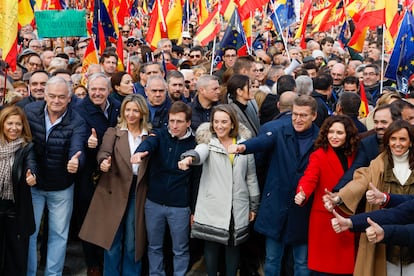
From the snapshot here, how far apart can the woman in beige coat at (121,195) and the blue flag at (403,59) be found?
4.03 metres

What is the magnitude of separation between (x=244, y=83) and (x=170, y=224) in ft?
5.66

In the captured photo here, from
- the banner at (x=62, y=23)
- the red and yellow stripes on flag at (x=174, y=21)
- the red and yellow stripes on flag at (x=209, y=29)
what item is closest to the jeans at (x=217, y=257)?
the banner at (x=62, y=23)

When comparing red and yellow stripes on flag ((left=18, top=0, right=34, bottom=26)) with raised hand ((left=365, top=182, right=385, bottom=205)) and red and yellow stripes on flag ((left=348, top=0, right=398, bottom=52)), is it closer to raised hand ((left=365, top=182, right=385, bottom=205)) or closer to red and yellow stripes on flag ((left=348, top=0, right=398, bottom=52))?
red and yellow stripes on flag ((left=348, top=0, right=398, bottom=52))

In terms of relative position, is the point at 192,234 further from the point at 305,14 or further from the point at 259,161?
the point at 305,14

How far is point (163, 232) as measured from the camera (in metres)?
5.61

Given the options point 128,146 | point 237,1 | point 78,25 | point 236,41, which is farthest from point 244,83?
point 237,1

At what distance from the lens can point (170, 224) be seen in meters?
5.54

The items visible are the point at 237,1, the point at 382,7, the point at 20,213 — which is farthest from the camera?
the point at 237,1

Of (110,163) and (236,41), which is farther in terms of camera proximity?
(236,41)

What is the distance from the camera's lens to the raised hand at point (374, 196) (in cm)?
428

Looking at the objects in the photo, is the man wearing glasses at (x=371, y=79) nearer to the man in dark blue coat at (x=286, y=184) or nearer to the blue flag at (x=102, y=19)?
the man in dark blue coat at (x=286, y=184)

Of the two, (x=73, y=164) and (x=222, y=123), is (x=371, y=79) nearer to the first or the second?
(x=222, y=123)

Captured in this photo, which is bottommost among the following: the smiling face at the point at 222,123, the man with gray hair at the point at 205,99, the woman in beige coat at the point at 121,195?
the woman in beige coat at the point at 121,195

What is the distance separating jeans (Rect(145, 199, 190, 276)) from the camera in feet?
18.1
